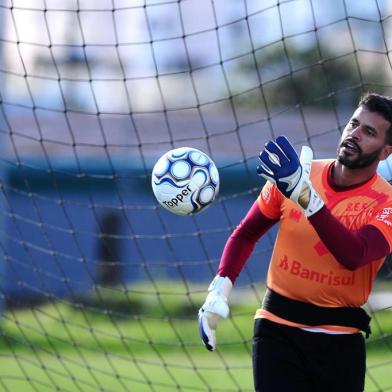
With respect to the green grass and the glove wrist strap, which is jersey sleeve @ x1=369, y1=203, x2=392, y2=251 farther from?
the green grass

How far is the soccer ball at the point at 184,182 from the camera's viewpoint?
3775 mm

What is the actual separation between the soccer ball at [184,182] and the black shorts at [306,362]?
0.48 m

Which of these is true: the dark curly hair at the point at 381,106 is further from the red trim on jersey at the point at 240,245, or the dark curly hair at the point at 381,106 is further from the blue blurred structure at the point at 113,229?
the blue blurred structure at the point at 113,229

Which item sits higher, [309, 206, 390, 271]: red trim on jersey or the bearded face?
the bearded face

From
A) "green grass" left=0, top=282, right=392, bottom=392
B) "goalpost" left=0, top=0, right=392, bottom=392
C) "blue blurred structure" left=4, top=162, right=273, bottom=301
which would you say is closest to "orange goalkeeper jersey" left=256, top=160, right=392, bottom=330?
"goalpost" left=0, top=0, right=392, bottom=392

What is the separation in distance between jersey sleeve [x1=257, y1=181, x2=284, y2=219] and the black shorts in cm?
34

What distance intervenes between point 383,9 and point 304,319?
349 centimetres

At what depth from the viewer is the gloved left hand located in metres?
3.32

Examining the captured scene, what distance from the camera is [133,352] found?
8141 mm

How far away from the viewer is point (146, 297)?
984cm

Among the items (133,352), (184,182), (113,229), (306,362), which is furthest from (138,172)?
(306,362)

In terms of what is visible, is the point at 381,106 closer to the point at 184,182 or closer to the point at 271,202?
the point at 271,202

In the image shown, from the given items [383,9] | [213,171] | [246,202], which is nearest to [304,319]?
[213,171]

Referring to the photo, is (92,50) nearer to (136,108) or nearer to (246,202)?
(136,108)
